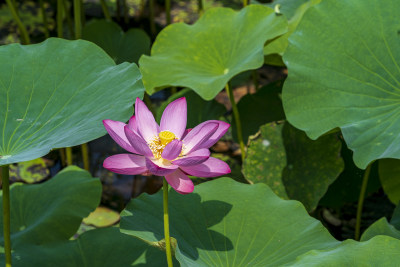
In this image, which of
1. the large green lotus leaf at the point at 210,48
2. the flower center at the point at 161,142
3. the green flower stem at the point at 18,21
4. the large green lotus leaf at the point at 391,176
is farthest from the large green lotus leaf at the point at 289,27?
the green flower stem at the point at 18,21

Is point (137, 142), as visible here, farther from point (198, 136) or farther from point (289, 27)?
point (289, 27)

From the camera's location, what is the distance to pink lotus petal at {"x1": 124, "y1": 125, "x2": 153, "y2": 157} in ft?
2.98

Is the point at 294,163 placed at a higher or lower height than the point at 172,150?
lower

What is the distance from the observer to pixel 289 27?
189 centimetres

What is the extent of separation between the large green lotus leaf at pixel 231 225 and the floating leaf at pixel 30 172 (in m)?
1.03

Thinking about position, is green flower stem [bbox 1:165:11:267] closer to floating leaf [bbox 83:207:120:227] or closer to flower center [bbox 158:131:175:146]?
flower center [bbox 158:131:175:146]

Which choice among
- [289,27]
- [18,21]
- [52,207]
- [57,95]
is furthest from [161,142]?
[18,21]

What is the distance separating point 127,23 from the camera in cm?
330

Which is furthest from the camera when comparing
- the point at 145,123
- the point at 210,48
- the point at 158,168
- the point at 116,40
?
the point at 116,40

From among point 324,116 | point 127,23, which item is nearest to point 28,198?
point 324,116

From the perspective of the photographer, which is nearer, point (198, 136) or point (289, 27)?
point (198, 136)

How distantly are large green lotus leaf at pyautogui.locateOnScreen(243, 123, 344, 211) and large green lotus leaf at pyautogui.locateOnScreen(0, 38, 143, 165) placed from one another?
53 cm

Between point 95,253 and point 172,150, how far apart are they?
22.5 inches

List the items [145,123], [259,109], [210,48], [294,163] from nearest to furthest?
[145,123], [294,163], [210,48], [259,109]
